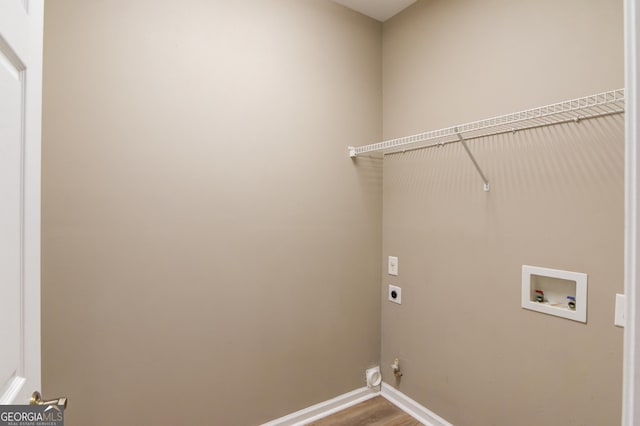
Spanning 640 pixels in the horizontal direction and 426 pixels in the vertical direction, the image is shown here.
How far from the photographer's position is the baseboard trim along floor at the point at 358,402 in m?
1.91

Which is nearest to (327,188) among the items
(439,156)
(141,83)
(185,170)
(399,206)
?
(399,206)

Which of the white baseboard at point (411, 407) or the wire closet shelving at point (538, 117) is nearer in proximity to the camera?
the wire closet shelving at point (538, 117)

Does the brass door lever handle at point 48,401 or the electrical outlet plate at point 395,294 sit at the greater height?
the brass door lever handle at point 48,401

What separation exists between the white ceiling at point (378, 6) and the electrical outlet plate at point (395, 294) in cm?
185

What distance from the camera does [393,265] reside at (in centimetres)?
219

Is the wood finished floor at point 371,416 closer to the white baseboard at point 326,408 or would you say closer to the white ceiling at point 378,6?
the white baseboard at point 326,408

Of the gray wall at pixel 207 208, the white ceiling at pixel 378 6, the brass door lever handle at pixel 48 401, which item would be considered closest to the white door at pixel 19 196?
the brass door lever handle at pixel 48 401

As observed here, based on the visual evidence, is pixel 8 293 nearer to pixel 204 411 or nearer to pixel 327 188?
pixel 204 411

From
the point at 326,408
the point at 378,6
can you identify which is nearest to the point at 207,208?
the point at 326,408

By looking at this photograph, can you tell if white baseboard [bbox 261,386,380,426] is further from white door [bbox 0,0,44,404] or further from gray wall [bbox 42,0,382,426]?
white door [bbox 0,0,44,404]

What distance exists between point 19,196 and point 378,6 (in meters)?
2.17

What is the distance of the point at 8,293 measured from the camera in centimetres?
67

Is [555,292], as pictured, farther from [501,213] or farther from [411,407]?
[411,407]

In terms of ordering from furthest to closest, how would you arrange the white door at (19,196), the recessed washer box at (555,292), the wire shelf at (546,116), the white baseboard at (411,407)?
the white baseboard at (411,407) → the recessed washer box at (555,292) → the wire shelf at (546,116) → the white door at (19,196)
